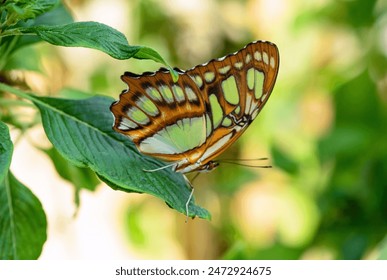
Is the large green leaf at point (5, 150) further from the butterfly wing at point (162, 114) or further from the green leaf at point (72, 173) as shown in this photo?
the green leaf at point (72, 173)

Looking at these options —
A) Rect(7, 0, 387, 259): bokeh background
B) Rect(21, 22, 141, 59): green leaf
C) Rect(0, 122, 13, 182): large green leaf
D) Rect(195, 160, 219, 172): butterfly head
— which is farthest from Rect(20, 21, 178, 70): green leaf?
Rect(7, 0, 387, 259): bokeh background

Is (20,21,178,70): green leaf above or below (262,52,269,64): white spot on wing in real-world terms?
above

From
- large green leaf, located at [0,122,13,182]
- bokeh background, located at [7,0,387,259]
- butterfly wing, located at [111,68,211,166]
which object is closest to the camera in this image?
large green leaf, located at [0,122,13,182]

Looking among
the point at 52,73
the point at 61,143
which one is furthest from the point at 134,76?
the point at 52,73

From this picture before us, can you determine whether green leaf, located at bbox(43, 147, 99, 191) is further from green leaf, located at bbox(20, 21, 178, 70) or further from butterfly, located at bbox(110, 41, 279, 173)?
green leaf, located at bbox(20, 21, 178, 70)

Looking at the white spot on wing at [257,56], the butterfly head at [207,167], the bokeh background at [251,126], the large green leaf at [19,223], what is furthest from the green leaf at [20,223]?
the bokeh background at [251,126]

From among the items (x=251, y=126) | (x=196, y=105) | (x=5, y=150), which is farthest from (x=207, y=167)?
(x=251, y=126)
